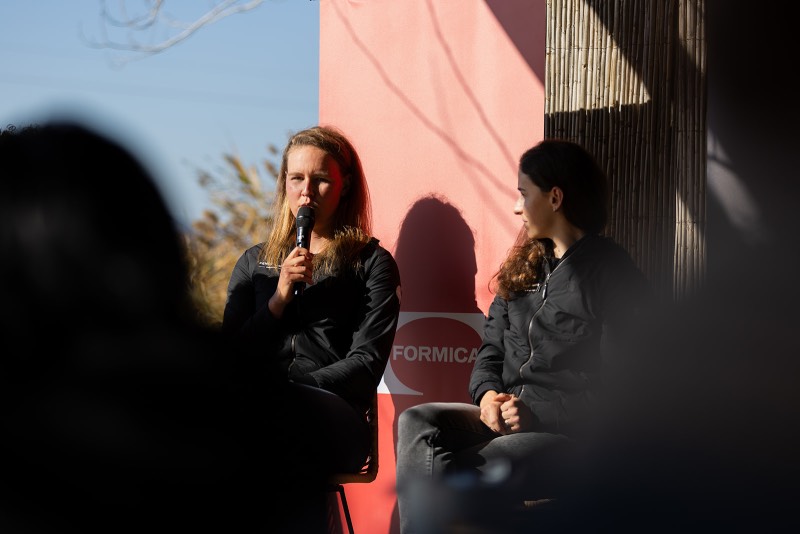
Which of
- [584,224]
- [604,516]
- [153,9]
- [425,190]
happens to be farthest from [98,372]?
[153,9]

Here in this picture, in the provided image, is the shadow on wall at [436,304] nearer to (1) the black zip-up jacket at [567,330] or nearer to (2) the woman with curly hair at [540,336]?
(2) the woman with curly hair at [540,336]

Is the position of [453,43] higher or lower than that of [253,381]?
higher

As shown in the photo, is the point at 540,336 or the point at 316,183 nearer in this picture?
the point at 540,336

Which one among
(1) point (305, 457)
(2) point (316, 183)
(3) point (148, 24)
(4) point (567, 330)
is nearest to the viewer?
(1) point (305, 457)

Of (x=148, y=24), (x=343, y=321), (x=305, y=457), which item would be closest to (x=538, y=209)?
(x=343, y=321)

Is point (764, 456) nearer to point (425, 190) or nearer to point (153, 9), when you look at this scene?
point (425, 190)

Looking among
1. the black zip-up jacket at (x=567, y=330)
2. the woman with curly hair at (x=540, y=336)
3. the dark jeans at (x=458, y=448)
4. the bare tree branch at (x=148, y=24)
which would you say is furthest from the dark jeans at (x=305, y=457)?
the bare tree branch at (x=148, y=24)

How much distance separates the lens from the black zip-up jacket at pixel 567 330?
7.97 feet

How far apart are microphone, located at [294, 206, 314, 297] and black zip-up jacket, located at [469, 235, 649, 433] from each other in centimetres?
62

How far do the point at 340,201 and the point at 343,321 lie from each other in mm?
469

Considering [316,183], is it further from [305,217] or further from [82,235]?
[82,235]

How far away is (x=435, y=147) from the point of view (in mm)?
3443

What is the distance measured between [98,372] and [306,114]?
9.70ft

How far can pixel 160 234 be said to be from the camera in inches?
23.1
